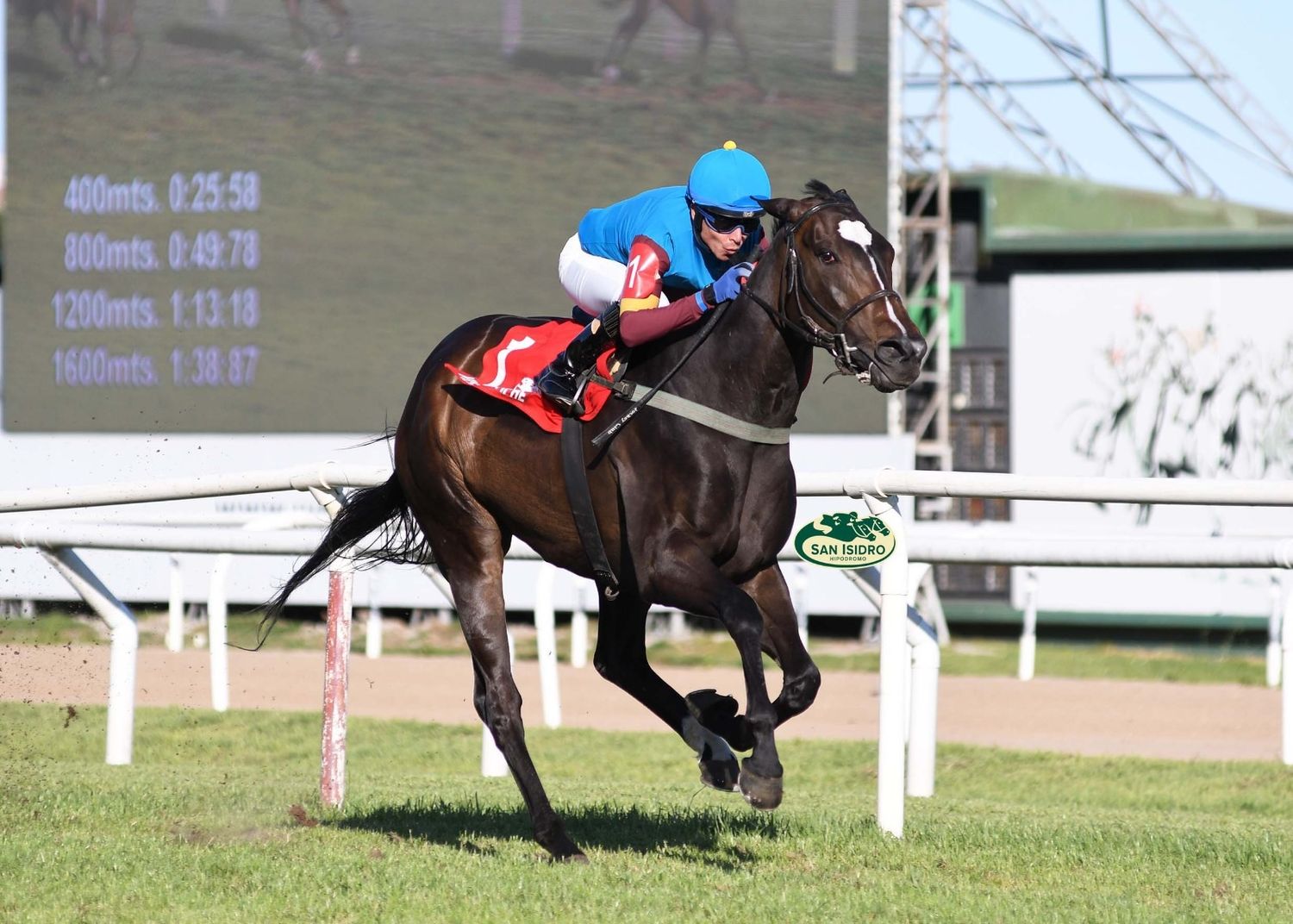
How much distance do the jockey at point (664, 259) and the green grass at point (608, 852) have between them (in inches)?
48.6

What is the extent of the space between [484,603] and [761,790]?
125 cm

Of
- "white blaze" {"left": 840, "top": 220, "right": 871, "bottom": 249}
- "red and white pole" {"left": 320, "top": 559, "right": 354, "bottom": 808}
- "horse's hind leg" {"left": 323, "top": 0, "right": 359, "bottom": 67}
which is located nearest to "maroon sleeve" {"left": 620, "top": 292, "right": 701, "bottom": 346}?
"white blaze" {"left": 840, "top": 220, "right": 871, "bottom": 249}

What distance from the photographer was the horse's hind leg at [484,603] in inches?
187

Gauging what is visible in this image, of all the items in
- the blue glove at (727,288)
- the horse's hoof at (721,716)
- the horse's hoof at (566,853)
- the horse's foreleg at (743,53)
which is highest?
the horse's foreleg at (743,53)

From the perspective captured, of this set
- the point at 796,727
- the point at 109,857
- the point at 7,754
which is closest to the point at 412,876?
the point at 109,857

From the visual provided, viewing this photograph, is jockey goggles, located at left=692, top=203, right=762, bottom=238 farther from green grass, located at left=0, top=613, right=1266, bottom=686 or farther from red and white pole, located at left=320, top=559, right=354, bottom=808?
green grass, located at left=0, top=613, right=1266, bottom=686

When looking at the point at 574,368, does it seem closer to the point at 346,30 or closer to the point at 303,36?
the point at 346,30

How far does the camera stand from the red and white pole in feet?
17.0

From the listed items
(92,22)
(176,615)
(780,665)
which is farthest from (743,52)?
(780,665)

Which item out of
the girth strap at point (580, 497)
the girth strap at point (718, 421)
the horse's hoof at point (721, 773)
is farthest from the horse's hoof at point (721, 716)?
the girth strap at point (718, 421)

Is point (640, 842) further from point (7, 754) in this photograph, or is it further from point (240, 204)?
point (240, 204)

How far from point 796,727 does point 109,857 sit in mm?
5295

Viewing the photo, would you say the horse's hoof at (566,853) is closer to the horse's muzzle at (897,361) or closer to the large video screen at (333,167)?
the horse's muzzle at (897,361)

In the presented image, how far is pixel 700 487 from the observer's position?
425 cm
